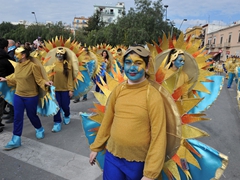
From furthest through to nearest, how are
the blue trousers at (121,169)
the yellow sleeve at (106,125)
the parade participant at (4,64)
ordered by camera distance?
the parade participant at (4,64), the yellow sleeve at (106,125), the blue trousers at (121,169)

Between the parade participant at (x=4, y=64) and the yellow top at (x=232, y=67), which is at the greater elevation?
the parade participant at (x=4, y=64)

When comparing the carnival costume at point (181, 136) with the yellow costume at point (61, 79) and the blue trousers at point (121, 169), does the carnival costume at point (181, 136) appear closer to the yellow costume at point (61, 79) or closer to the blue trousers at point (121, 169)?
the blue trousers at point (121, 169)

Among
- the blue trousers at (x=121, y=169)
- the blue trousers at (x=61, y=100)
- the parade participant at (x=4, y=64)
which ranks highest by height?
the parade participant at (x=4, y=64)

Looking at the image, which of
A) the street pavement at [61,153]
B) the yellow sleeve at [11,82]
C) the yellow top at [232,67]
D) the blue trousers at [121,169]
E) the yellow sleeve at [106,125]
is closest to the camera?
the blue trousers at [121,169]

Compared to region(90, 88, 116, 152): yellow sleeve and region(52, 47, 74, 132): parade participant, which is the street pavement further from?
region(90, 88, 116, 152): yellow sleeve

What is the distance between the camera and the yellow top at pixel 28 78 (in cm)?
358

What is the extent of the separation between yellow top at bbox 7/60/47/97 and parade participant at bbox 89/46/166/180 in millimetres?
2326

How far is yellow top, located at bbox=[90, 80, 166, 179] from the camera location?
1518mm

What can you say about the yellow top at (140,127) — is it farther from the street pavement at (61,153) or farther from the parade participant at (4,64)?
the parade participant at (4,64)

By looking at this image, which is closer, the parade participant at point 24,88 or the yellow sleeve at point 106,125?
the yellow sleeve at point 106,125

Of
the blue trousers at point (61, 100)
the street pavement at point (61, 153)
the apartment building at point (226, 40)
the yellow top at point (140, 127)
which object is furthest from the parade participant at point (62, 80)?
the apartment building at point (226, 40)

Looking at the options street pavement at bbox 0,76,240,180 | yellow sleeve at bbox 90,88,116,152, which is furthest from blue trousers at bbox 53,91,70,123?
yellow sleeve at bbox 90,88,116,152

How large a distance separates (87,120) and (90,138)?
208 millimetres

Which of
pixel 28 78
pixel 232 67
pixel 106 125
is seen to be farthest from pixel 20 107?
pixel 232 67
